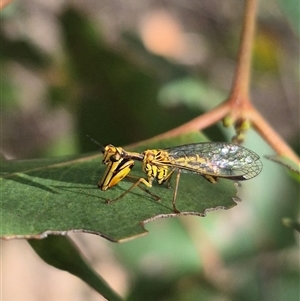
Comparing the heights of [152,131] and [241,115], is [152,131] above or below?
below

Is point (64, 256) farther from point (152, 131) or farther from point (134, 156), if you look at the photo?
point (152, 131)

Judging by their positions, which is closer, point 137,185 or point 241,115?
point 137,185

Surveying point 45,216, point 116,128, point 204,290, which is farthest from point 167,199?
point 204,290

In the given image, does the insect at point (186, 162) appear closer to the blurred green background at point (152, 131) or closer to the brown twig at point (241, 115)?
the brown twig at point (241, 115)

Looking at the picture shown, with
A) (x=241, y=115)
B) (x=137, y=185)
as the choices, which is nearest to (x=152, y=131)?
(x=241, y=115)

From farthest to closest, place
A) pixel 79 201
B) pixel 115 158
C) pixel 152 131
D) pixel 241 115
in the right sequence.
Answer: pixel 152 131 → pixel 241 115 → pixel 115 158 → pixel 79 201

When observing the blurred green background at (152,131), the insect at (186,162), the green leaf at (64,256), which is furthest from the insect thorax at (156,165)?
the blurred green background at (152,131)

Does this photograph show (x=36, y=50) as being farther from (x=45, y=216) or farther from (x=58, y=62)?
(x=45, y=216)
